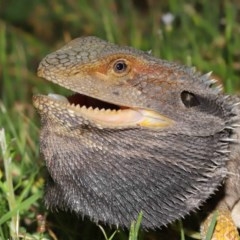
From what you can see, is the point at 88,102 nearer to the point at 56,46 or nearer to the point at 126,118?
the point at 126,118

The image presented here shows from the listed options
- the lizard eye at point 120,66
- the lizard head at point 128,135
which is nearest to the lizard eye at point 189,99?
the lizard head at point 128,135

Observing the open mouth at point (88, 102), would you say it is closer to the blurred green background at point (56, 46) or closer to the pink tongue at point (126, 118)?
the pink tongue at point (126, 118)

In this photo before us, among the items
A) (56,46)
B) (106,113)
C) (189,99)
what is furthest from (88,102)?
(56,46)

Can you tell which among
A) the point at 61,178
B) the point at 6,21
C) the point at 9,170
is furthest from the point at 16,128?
the point at 6,21

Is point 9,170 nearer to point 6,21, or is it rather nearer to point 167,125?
point 167,125

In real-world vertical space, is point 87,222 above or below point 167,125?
below
